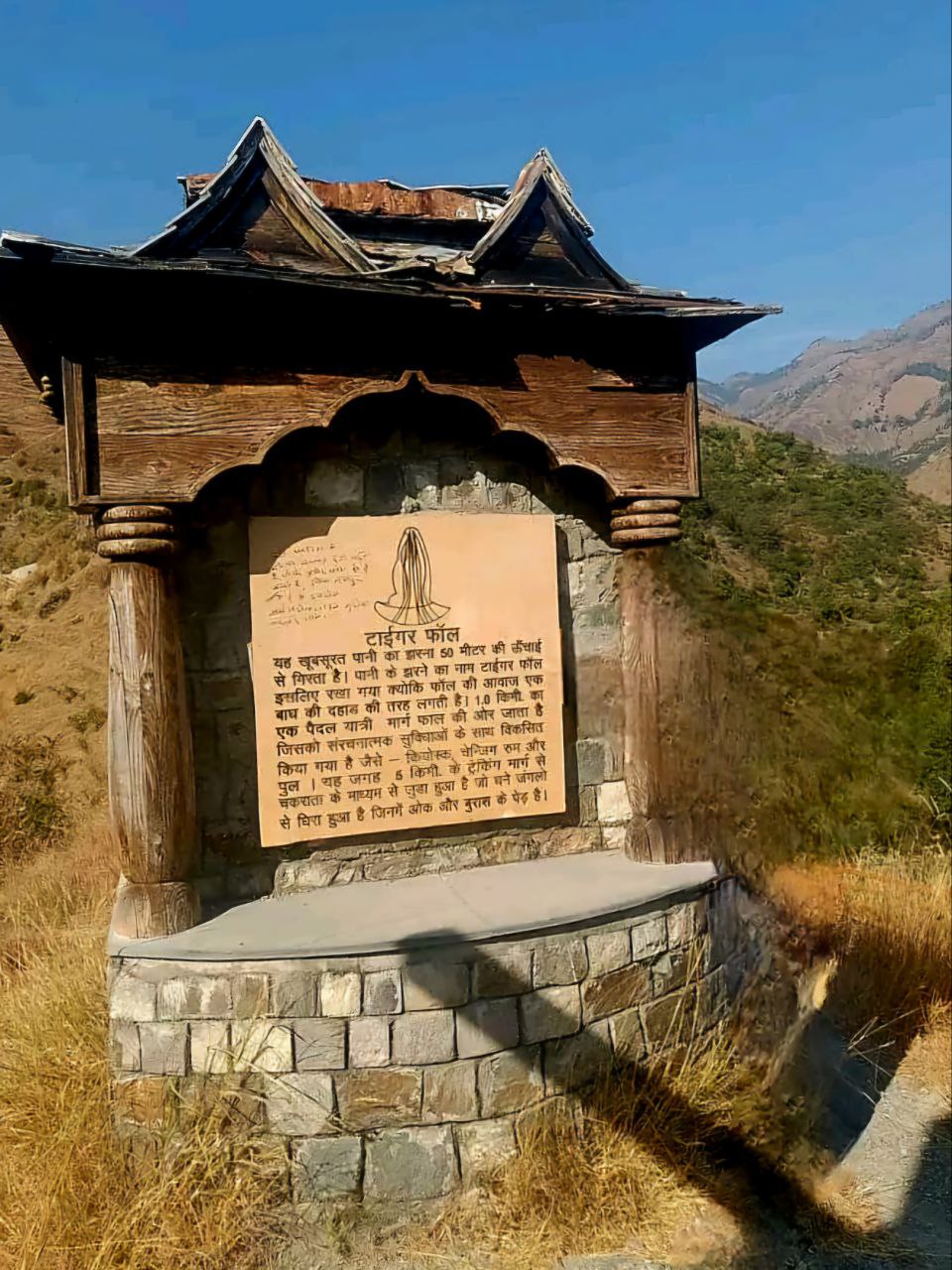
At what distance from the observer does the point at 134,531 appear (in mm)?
3303

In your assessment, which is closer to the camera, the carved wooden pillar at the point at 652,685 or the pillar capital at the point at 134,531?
the pillar capital at the point at 134,531

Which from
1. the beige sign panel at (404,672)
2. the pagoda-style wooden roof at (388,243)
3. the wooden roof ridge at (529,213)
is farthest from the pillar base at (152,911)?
the wooden roof ridge at (529,213)

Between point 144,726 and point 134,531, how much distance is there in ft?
2.55

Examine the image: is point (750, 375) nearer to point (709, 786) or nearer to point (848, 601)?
point (848, 601)

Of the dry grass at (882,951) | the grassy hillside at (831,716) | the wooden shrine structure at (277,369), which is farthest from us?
the grassy hillside at (831,716)

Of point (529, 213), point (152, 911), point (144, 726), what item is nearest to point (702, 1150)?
point (152, 911)

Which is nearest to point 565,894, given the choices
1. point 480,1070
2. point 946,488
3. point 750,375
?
point 480,1070

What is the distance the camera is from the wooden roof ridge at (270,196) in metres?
3.35

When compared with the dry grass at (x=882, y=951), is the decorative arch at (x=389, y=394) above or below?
above

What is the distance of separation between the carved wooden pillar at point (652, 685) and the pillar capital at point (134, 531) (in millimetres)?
2058

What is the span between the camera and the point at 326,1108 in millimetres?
3111

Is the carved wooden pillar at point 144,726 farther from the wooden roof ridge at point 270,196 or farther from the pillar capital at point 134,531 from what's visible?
the wooden roof ridge at point 270,196

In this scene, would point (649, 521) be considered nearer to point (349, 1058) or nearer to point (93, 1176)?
point (349, 1058)

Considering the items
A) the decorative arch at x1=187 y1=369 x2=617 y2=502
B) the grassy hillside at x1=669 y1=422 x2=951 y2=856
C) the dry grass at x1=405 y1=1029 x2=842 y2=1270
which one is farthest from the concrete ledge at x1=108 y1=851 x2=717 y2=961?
the decorative arch at x1=187 y1=369 x2=617 y2=502
